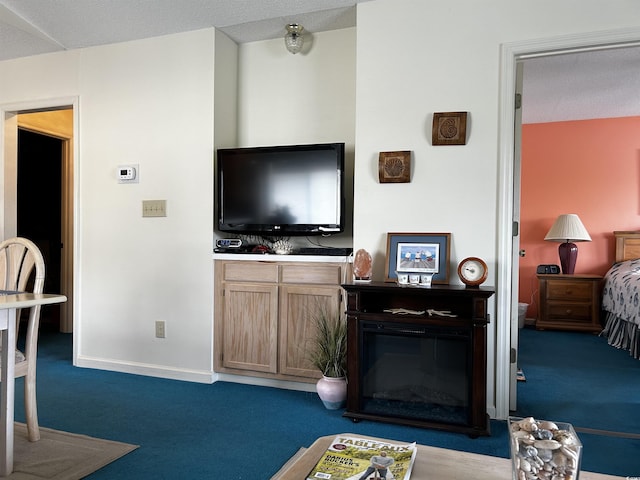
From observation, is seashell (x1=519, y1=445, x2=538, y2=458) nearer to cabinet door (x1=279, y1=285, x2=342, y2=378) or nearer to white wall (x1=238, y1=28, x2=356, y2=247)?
cabinet door (x1=279, y1=285, x2=342, y2=378)

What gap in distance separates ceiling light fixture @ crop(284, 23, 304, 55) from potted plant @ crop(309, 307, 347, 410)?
1866 millimetres

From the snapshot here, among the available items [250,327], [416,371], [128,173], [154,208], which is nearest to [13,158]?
[128,173]

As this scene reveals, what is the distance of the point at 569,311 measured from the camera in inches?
203

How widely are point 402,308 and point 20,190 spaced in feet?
15.3

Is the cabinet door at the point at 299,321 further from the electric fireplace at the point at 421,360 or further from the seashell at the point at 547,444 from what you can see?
the seashell at the point at 547,444

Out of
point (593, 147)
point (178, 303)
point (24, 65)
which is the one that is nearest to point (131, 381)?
point (178, 303)

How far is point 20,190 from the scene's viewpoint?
5.27 metres

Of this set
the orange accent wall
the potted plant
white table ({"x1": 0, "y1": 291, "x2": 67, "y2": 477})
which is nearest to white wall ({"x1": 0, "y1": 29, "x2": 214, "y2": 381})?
the potted plant

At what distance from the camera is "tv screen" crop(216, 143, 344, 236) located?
10.1 feet

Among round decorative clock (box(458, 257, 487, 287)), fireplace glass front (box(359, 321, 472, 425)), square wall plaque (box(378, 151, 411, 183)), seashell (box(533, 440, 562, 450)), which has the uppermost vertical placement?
square wall plaque (box(378, 151, 411, 183))

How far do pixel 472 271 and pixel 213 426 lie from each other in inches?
61.8

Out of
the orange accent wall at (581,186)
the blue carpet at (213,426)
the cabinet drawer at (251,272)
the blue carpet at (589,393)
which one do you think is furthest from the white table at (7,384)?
the orange accent wall at (581,186)

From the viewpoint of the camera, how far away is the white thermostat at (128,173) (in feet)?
11.6

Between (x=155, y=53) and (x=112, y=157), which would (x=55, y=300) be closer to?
(x=112, y=157)
